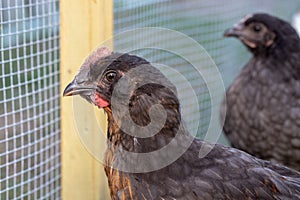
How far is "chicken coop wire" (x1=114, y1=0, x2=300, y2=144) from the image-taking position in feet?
11.7

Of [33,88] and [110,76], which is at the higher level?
[110,76]

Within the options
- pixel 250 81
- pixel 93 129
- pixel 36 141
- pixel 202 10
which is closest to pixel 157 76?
pixel 93 129

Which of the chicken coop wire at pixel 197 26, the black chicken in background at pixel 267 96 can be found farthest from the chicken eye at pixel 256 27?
the chicken coop wire at pixel 197 26

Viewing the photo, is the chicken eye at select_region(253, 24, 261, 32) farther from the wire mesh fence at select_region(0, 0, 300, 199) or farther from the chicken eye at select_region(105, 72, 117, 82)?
the chicken eye at select_region(105, 72, 117, 82)

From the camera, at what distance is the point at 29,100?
308cm

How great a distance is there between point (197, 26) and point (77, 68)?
5.31 feet

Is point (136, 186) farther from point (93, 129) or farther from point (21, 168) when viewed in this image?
point (21, 168)

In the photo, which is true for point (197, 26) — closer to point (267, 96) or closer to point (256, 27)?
point (256, 27)

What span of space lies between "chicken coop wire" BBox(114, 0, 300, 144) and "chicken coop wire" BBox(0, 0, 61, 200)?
38cm

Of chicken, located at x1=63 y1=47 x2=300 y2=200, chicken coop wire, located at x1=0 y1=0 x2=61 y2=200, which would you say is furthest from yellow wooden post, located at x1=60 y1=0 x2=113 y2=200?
chicken, located at x1=63 y1=47 x2=300 y2=200

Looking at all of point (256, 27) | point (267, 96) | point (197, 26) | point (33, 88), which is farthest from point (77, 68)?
point (197, 26)

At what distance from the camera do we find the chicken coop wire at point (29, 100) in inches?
113

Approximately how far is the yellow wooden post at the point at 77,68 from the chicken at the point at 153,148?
0.50 metres

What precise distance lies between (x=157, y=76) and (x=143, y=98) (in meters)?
0.10
